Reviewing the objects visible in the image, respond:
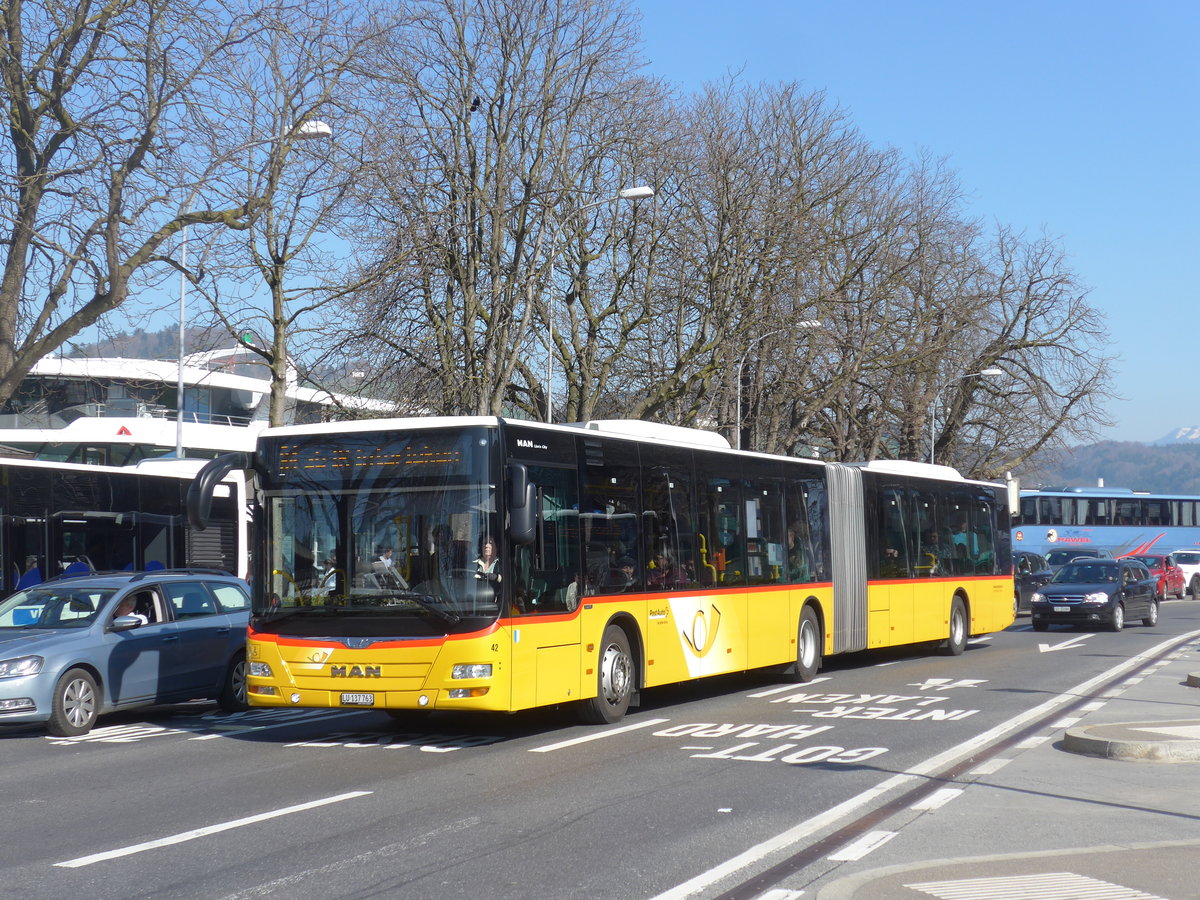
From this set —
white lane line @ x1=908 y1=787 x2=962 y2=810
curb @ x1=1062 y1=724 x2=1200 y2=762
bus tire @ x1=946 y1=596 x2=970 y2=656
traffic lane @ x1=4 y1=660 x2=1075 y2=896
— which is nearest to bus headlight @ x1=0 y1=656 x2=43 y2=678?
traffic lane @ x1=4 y1=660 x2=1075 y2=896

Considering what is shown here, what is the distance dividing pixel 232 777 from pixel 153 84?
10.3 m

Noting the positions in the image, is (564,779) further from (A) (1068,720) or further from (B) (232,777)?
(A) (1068,720)

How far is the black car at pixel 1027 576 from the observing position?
133ft

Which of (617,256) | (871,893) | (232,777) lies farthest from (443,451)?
(617,256)

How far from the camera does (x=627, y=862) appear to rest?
7316mm

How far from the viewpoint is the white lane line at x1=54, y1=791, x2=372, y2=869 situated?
7.59m

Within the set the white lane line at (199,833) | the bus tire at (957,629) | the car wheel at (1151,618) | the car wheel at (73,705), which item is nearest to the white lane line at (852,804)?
the white lane line at (199,833)

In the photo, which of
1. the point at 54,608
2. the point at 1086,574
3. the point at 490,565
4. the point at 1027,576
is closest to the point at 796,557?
the point at 490,565

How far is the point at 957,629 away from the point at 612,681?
12161 millimetres

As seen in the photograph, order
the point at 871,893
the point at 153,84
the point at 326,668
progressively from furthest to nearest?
the point at 153,84 → the point at 326,668 → the point at 871,893

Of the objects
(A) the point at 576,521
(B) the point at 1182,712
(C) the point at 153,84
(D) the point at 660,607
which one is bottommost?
(B) the point at 1182,712

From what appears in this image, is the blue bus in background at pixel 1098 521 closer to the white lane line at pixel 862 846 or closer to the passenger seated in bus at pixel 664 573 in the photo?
the passenger seated in bus at pixel 664 573

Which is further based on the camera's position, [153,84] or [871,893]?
[153,84]

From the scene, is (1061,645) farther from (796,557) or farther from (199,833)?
(199,833)
